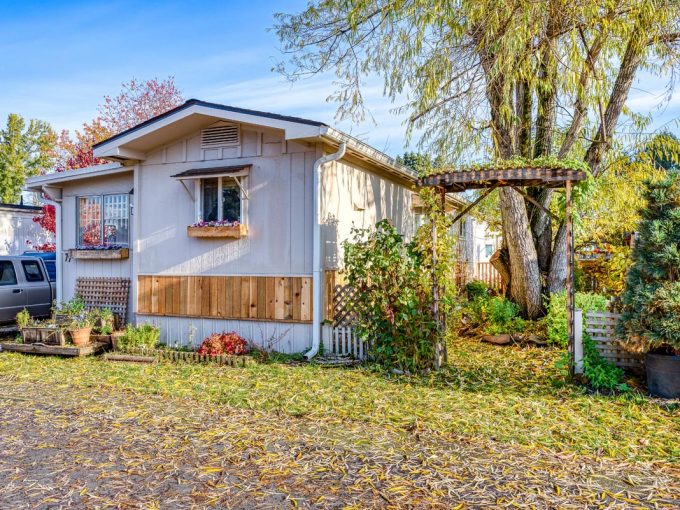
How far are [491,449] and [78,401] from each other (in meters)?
4.13

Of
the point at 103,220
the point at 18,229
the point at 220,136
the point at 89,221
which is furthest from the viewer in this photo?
the point at 18,229

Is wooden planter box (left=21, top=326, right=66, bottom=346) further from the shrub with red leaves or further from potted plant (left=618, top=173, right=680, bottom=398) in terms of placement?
potted plant (left=618, top=173, right=680, bottom=398)

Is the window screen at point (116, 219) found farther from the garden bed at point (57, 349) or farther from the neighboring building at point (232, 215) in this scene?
the garden bed at point (57, 349)

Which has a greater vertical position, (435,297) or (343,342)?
(435,297)

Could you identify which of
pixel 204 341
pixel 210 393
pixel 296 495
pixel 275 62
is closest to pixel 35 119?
pixel 275 62

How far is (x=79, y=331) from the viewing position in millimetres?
7750

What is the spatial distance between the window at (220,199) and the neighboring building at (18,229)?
15118mm

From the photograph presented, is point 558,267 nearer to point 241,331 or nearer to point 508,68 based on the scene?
point 508,68

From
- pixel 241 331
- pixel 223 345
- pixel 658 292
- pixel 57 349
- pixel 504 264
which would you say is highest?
pixel 504 264

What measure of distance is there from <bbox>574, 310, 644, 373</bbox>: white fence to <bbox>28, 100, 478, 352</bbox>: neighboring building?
3.36m

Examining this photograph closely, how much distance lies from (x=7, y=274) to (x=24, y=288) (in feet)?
1.28

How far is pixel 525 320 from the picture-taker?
8.93 m

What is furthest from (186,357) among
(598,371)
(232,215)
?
(598,371)

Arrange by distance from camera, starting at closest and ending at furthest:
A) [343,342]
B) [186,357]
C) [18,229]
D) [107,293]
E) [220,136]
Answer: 1. [343,342]
2. [186,357]
3. [220,136]
4. [107,293]
5. [18,229]
